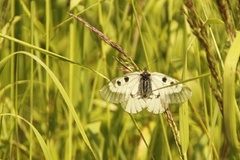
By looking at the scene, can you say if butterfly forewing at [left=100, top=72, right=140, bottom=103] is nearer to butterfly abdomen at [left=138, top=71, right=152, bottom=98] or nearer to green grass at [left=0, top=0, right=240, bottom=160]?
butterfly abdomen at [left=138, top=71, right=152, bottom=98]

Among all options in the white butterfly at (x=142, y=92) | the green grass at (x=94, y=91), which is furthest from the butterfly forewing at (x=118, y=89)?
the green grass at (x=94, y=91)

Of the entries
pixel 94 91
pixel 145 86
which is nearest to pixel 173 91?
pixel 145 86

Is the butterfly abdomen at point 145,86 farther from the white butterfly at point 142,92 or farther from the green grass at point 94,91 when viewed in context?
the green grass at point 94,91

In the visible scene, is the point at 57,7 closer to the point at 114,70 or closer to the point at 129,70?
the point at 114,70

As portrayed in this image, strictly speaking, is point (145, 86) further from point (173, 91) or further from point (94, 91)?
point (94, 91)

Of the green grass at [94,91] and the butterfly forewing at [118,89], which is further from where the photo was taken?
the green grass at [94,91]

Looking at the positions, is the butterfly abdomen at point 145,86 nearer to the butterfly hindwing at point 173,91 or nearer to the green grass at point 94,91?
the butterfly hindwing at point 173,91

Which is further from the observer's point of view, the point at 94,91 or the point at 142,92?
the point at 94,91
